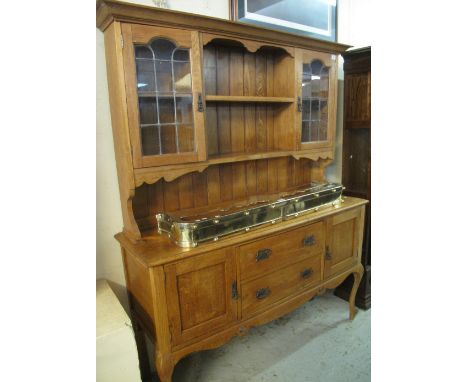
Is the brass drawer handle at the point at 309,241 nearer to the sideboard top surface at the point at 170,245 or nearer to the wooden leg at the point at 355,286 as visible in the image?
the sideboard top surface at the point at 170,245

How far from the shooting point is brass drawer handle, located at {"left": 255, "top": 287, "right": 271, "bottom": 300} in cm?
154

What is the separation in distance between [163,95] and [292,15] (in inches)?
47.2

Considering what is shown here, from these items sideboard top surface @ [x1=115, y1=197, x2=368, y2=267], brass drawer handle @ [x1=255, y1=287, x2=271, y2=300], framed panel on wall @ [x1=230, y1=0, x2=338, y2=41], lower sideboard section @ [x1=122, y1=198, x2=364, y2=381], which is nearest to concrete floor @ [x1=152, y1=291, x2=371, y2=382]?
lower sideboard section @ [x1=122, y1=198, x2=364, y2=381]

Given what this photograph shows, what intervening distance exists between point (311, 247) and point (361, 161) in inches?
35.2

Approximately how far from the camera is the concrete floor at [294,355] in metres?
1.71

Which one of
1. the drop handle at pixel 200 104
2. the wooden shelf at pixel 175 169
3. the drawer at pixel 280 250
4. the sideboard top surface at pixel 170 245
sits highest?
the drop handle at pixel 200 104

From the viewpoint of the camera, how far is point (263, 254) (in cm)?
152

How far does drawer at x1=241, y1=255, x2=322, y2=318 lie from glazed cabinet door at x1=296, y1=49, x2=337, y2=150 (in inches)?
27.3

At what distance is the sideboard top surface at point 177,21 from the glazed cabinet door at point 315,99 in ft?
0.63

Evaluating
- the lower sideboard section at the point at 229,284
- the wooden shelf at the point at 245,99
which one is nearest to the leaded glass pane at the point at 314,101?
the wooden shelf at the point at 245,99

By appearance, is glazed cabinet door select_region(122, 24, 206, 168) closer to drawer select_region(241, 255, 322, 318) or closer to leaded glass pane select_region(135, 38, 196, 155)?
leaded glass pane select_region(135, 38, 196, 155)
